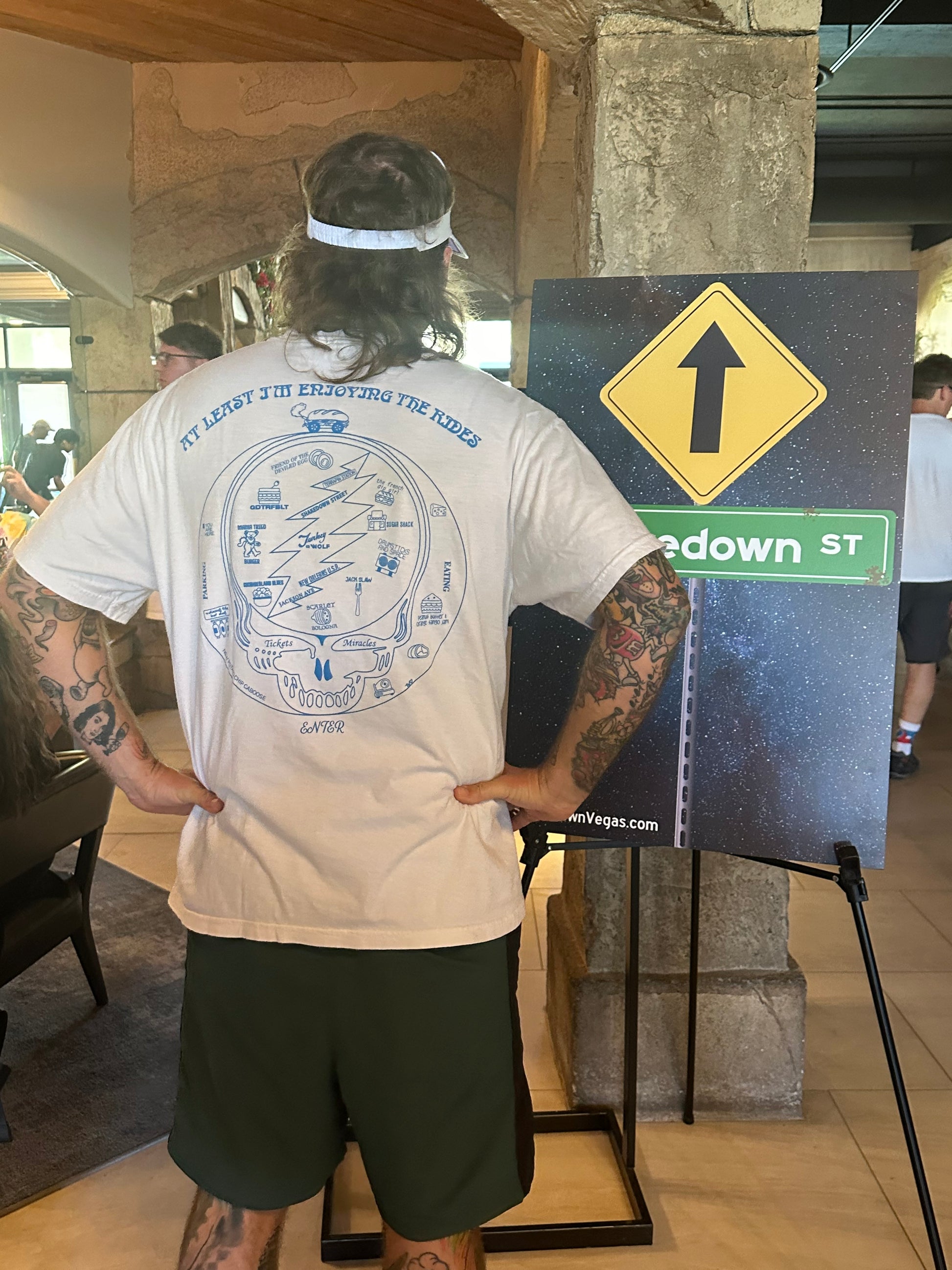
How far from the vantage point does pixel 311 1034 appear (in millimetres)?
1276

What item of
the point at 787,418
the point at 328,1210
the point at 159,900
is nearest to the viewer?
the point at 787,418

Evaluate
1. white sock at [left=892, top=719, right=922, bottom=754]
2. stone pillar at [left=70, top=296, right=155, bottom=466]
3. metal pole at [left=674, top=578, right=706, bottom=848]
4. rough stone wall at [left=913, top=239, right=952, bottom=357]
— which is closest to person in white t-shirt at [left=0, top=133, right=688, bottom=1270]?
metal pole at [left=674, top=578, right=706, bottom=848]

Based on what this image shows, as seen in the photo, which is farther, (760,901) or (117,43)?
(117,43)

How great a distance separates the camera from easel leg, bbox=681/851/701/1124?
2.09 metres

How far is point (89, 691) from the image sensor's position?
1404 millimetres

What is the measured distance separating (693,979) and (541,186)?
10.4 ft

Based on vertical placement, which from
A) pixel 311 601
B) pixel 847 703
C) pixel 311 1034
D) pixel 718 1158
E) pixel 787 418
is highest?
pixel 787 418

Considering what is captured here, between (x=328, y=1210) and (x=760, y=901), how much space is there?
1.03 meters

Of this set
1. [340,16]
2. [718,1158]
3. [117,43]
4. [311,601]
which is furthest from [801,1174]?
[117,43]

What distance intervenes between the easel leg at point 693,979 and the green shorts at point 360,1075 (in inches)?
Answer: 33.4

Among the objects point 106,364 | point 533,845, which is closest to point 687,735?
point 533,845

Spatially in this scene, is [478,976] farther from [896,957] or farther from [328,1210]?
[896,957]

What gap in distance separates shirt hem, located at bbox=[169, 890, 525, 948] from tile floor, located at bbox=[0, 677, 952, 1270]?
0.93 meters

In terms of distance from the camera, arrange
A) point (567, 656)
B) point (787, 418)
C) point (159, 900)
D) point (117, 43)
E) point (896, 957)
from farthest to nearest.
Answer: point (117, 43) < point (159, 900) < point (896, 957) < point (567, 656) < point (787, 418)
